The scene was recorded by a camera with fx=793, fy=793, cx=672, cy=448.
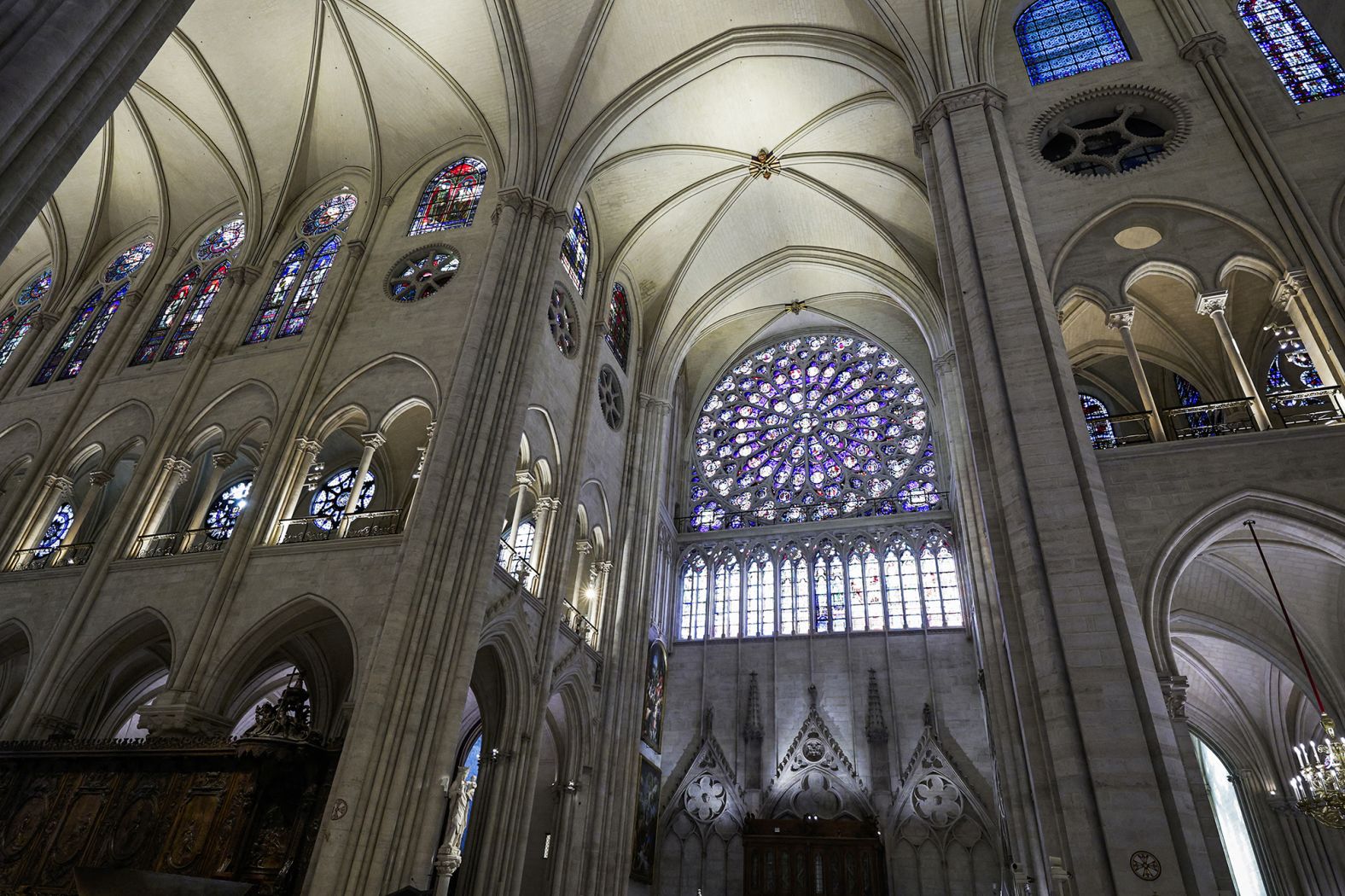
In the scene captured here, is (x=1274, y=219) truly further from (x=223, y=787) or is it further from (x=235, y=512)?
(x=235, y=512)

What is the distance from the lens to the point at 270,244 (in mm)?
16453

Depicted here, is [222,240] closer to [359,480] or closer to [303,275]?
[303,275]

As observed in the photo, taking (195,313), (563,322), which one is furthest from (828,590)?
(195,313)

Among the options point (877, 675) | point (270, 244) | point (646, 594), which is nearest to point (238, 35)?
point (270, 244)

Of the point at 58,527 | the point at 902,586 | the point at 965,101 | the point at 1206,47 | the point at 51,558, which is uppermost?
the point at 1206,47

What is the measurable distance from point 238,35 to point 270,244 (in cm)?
389

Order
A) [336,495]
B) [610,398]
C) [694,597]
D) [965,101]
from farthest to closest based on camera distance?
[694,597] < [610,398] < [336,495] < [965,101]

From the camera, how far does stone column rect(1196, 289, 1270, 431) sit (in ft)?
27.9

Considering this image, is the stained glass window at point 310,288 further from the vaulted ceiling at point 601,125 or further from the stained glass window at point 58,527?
the stained glass window at point 58,527

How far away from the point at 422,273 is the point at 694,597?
33.2ft

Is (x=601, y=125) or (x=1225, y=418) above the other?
(x=601, y=125)

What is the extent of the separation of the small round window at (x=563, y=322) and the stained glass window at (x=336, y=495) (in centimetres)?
489

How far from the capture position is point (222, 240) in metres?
17.6

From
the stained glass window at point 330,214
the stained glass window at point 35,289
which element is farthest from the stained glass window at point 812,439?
the stained glass window at point 35,289
